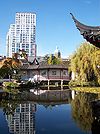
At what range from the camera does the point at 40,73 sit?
60500 millimetres

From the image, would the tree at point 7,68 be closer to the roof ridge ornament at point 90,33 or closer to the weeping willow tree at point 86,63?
the weeping willow tree at point 86,63

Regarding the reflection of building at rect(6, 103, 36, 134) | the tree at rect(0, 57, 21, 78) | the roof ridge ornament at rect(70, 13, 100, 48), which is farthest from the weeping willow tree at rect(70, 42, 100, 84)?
the roof ridge ornament at rect(70, 13, 100, 48)

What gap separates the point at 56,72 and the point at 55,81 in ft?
6.01

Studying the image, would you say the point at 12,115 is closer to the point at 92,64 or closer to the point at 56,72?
the point at 92,64

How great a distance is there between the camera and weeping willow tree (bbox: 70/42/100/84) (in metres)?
37.9

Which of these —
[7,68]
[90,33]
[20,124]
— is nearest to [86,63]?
[7,68]

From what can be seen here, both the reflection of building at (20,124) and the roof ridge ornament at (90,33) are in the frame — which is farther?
the roof ridge ornament at (90,33)

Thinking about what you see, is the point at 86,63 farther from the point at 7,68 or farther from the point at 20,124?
the point at 20,124

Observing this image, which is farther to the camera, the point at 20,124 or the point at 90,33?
the point at 90,33

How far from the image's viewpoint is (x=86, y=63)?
3916cm

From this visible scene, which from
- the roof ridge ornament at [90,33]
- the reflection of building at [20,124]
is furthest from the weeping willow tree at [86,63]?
the roof ridge ornament at [90,33]

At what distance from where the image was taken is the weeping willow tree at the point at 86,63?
3791 cm

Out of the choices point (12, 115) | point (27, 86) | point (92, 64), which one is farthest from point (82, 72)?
point (12, 115)

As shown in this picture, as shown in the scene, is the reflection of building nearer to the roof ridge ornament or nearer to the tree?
the roof ridge ornament
